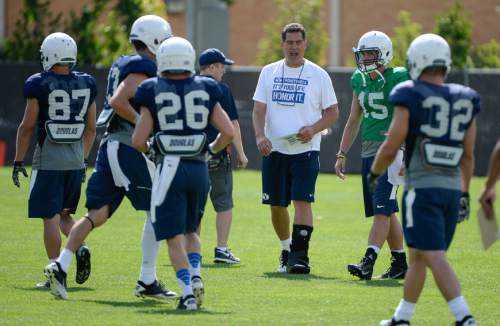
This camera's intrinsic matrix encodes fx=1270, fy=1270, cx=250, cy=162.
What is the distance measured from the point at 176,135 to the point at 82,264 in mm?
1893

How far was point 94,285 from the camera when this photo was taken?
10375 millimetres

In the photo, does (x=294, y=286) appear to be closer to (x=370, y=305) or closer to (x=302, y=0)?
(x=370, y=305)

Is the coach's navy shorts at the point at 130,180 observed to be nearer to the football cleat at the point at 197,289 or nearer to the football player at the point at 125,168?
the football player at the point at 125,168

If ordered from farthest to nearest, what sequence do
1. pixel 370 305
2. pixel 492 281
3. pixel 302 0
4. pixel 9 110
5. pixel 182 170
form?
pixel 302 0 < pixel 9 110 < pixel 492 281 < pixel 370 305 < pixel 182 170

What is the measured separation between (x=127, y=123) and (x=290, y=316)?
2.05m

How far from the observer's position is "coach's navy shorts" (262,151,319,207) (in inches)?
451

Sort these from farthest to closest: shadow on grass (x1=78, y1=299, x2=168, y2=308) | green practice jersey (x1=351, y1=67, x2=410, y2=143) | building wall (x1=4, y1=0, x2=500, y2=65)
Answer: building wall (x1=4, y1=0, x2=500, y2=65) → green practice jersey (x1=351, y1=67, x2=410, y2=143) → shadow on grass (x1=78, y1=299, x2=168, y2=308)

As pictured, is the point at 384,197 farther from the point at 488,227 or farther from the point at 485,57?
the point at 485,57

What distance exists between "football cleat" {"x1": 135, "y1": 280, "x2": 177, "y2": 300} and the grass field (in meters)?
0.07

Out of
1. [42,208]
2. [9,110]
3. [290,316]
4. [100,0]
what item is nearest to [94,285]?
[42,208]

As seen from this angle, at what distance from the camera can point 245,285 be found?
1050 centimetres

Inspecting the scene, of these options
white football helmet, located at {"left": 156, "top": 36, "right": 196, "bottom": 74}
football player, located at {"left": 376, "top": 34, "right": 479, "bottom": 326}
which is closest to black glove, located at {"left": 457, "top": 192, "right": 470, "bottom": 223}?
football player, located at {"left": 376, "top": 34, "right": 479, "bottom": 326}

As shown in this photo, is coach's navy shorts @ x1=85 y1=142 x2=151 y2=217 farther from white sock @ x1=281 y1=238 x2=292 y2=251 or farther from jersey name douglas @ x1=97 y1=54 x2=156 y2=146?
white sock @ x1=281 y1=238 x2=292 y2=251

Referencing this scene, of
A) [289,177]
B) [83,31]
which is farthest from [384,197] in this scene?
[83,31]
